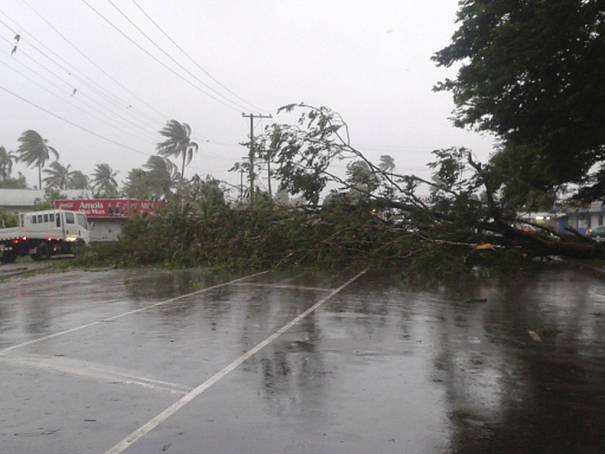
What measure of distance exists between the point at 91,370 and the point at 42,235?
2740cm

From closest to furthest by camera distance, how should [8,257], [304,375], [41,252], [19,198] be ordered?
[304,375] < [8,257] < [41,252] < [19,198]

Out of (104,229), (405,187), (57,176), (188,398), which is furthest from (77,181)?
(188,398)

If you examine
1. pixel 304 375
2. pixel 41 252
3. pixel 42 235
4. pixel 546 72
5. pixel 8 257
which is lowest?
pixel 304 375

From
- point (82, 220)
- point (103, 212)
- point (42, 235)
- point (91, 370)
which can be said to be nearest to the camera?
point (91, 370)

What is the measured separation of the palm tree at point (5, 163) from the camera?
9506cm

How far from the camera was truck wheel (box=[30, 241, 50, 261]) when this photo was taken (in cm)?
3241

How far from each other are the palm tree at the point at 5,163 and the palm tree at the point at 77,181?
33.6 ft

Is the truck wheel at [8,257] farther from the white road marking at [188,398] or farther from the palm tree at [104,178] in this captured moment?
the palm tree at [104,178]

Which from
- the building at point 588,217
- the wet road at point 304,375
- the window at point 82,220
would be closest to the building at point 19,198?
the window at point 82,220

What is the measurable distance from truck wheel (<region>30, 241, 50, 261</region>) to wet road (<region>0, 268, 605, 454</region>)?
20.4 metres

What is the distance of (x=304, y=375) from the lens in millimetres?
6891

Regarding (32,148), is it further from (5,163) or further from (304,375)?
(304,375)

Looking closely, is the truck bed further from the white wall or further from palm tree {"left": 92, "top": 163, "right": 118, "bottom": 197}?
palm tree {"left": 92, "top": 163, "right": 118, "bottom": 197}

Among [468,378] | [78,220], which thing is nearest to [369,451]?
[468,378]
